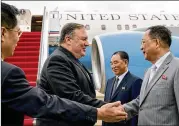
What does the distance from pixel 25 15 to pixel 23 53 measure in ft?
22.8

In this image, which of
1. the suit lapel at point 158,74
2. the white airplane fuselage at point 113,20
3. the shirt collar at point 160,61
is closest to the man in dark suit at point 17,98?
the suit lapel at point 158,74

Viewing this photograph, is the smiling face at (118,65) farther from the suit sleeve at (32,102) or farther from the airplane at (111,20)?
the airplane at (111,20)

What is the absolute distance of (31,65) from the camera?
8.60 m

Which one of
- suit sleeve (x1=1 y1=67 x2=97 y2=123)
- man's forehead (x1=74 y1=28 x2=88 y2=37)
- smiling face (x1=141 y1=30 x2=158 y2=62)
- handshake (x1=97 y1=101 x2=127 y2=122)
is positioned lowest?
handshake (x1=97 y1=101 x2=127 y2=122)

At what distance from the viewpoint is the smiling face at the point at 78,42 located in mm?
2881

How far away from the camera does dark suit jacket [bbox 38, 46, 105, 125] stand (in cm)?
254

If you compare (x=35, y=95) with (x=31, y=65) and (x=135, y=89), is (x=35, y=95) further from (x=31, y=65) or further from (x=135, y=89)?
(x=31, y=65)

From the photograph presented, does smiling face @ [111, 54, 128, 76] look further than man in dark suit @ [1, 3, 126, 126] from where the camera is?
Yes

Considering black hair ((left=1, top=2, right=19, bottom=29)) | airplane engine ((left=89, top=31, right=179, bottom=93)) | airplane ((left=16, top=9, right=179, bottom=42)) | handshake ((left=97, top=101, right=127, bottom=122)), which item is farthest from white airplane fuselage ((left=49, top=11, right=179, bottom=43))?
black hair ((left=1, top=2, right=19, bottom=29))

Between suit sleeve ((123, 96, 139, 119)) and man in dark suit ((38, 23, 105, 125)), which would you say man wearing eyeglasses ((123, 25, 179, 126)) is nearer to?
suit sleeve ((123, 96, 139, 119))

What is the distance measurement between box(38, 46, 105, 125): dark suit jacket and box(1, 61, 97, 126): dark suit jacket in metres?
0.72

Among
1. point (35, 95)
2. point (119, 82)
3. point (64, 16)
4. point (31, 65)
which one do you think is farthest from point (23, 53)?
point (35, 95)

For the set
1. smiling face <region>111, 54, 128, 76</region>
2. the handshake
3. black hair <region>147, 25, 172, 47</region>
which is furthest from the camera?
smiling face <region>111, 54, 128, 76</region>

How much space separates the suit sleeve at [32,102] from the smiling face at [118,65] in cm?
261
